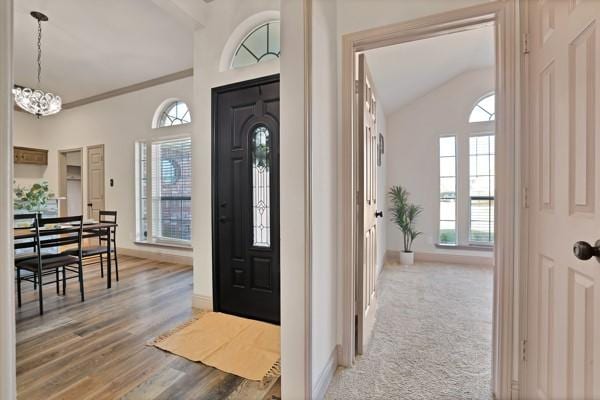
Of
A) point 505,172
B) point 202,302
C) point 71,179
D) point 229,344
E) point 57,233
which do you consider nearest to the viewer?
point 505,172

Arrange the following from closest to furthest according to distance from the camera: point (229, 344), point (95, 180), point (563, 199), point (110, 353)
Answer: point (563, 199)
point (110, 353)
point (229, 344)
point (95, 180)

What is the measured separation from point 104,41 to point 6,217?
3.92 m

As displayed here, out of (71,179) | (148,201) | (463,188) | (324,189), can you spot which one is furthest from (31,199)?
(463,188)

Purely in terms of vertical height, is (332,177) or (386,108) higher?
(386,108)

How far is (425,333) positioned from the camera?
231 cm

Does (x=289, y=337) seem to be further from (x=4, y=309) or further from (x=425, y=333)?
(x=425, y=333)

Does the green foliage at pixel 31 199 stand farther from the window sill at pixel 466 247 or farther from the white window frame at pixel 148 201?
the window sill at pixel 466 247

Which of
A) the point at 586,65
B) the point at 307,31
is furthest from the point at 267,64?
the point at 586,65

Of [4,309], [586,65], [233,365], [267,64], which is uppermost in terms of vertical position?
[267,64]

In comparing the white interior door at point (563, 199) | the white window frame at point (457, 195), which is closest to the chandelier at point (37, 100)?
the white interior door at point (563, 199)

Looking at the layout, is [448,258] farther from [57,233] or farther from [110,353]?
[57,233]

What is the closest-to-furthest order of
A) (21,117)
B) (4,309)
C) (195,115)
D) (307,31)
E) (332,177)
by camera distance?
(4,309), (307,31), (332,177), (195,115), (21,117)

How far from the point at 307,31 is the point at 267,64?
126 cm

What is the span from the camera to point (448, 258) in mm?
4648
